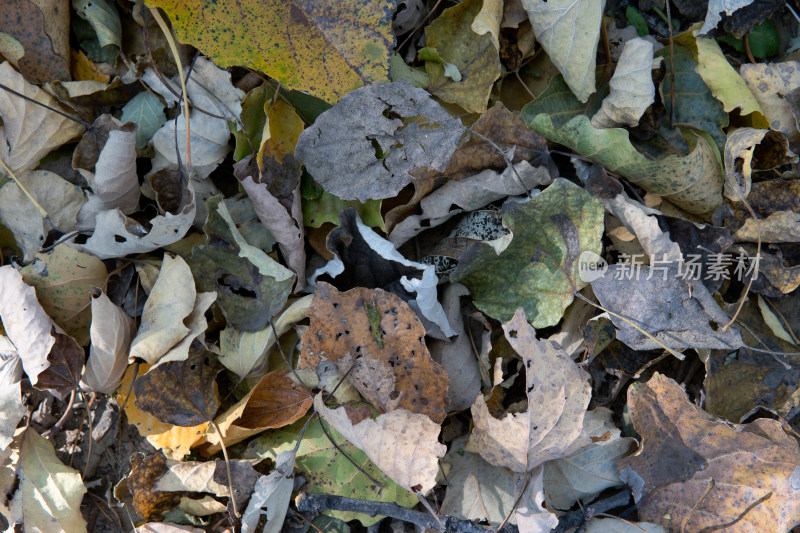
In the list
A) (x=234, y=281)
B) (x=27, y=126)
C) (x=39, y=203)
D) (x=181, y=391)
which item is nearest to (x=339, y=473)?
(x=181, y=391)

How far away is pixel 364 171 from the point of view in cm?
154

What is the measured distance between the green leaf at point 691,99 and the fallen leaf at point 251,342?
45.5 inches

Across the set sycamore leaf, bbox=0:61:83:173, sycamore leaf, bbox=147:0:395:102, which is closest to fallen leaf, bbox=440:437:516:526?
sycamore leaf, bbox=147:0:395:102

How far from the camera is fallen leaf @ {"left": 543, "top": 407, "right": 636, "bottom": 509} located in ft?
5.07

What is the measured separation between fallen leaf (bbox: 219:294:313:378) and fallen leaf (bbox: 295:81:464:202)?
33cm

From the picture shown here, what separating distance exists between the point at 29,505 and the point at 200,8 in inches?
53.3

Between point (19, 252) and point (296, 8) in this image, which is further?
point (19, 252)

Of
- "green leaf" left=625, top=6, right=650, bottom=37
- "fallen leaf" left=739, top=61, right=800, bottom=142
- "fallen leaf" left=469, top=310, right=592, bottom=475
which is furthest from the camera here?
"green leaf" left=625, top=6, right=650, bottom=37

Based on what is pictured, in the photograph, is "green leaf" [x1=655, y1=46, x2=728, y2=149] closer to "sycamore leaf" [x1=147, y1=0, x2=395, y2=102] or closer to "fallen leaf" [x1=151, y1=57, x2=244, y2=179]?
"sycamore leaf" [x1=147, y1=0, x2=395, y2=102]

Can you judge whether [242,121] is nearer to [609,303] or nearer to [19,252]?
[19,252]

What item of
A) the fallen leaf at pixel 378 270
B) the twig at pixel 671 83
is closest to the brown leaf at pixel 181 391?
the fallen leaf at pixel 378 270

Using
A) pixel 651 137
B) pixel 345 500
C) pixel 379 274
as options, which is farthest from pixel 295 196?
pixel 651 137

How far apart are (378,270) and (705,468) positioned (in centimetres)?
96

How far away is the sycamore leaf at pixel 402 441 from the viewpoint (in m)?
1.45
